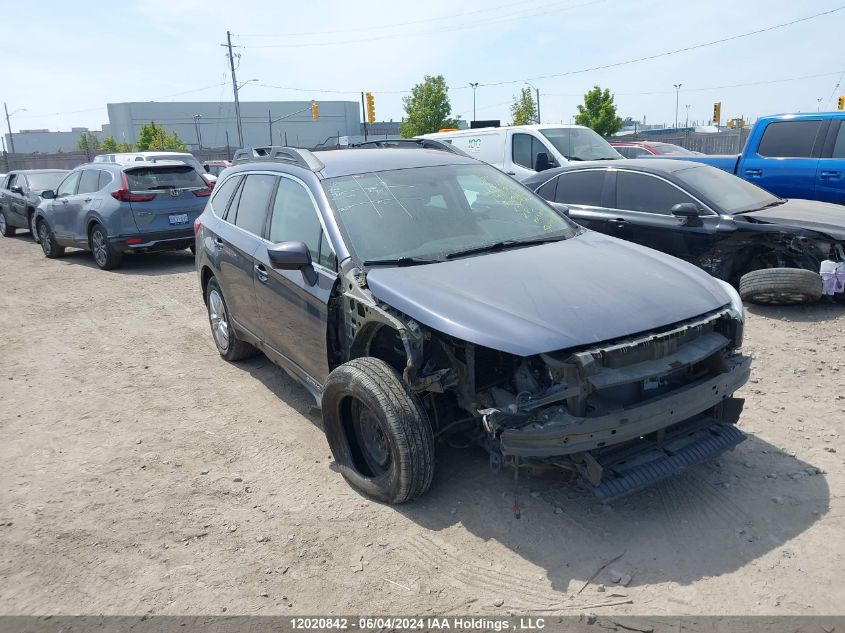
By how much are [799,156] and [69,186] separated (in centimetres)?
1220

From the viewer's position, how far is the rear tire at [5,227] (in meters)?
16.8

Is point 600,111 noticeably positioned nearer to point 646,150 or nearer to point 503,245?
point 646,150

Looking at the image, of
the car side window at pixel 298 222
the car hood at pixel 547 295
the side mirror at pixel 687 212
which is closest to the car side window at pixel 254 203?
the car side window at pixel 298 222

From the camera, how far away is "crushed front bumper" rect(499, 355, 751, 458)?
2975mm

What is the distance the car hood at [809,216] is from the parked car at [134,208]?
850 cm

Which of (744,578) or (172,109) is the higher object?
(172,109)

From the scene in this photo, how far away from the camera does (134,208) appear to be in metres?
10.8

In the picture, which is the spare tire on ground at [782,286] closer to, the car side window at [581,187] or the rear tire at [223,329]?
the car side window at [581,187]

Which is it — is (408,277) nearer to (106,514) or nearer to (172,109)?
(106,514)

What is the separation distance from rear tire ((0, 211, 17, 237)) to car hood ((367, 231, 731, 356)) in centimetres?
1676

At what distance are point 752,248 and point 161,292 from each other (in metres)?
7.56

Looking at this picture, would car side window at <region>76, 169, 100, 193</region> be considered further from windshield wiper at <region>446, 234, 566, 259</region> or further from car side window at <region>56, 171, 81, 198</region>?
windshield wiper at <region>446, 234, 566, 259</region>

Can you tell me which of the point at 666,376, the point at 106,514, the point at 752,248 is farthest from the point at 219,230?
the point at 752,248

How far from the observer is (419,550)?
3.26 meters
